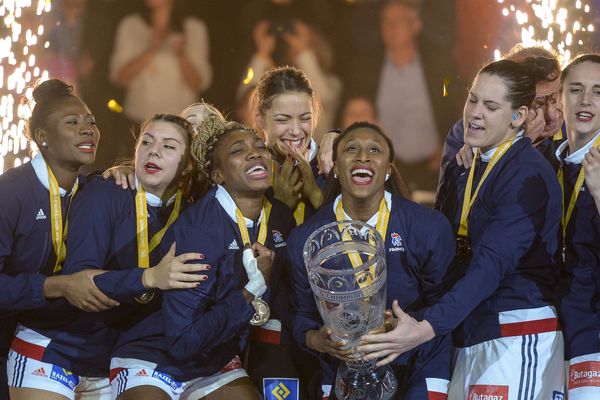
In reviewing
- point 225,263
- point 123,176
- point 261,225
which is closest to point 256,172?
point 261,225

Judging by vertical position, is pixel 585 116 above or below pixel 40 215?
above

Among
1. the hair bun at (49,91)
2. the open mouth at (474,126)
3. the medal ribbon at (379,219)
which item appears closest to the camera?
the medal ribbon at (379,219)

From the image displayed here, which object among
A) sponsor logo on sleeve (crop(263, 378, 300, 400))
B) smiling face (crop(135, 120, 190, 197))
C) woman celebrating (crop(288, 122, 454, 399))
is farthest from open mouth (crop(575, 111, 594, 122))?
smiling face (crop(135, 120, 190, 197))

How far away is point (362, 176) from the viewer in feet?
10.9

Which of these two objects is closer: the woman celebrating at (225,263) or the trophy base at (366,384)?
the trophy base at (366,384)

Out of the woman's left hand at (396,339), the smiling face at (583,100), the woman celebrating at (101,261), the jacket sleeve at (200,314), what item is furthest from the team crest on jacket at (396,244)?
the woman celebrating at (101,261)

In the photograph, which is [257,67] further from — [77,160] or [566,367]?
[566,367]

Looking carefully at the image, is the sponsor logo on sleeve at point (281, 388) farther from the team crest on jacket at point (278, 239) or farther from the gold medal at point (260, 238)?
the team crest on jacket at point (278, 239)

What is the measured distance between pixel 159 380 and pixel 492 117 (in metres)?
1.67

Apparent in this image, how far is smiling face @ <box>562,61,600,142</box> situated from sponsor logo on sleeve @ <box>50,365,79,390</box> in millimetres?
2268

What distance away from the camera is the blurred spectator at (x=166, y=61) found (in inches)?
264

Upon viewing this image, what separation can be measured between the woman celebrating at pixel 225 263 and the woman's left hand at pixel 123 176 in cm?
32

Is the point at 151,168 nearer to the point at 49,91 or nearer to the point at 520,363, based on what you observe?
the point at 49,91

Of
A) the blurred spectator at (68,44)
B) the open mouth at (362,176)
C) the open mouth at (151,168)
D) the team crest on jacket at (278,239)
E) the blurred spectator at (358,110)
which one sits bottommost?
the team crest on jacket at (278,239)
